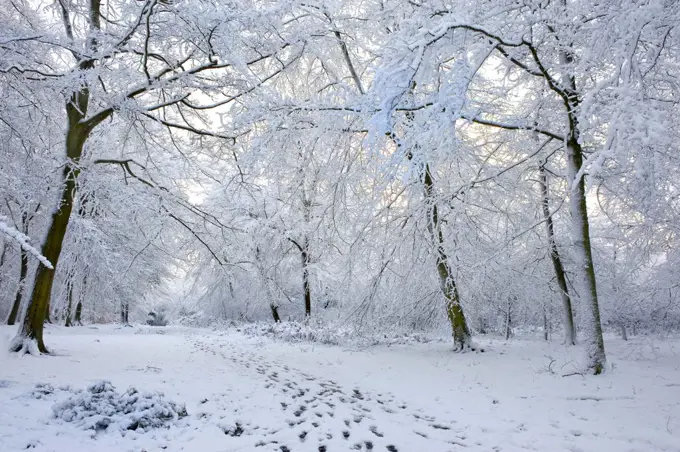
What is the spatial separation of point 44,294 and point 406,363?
7.13m

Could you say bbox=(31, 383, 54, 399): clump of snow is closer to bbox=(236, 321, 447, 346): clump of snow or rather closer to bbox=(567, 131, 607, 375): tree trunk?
bbox=(236, 321, 447, 346): clump of snow

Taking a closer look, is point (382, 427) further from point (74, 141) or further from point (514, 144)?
point (74, 141)

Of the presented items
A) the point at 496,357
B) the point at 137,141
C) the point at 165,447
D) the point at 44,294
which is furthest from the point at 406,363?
the point at 137,141

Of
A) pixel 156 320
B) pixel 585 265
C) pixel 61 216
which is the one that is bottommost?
pixel 156 320

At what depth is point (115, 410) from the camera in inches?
146

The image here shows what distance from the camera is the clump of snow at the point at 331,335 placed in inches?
415

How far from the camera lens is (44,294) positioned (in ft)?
23.0

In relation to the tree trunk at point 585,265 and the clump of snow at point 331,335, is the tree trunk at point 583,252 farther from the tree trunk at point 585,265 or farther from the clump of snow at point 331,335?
the clump of snow at point 331,335

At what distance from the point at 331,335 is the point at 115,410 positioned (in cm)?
809

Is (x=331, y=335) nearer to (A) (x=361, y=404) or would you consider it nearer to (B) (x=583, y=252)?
(A) (x=361, y=404)

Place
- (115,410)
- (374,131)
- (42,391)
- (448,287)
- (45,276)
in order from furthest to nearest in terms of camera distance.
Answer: (448,287) < (45,276) < (42,391) < (115,410) < (374,131)

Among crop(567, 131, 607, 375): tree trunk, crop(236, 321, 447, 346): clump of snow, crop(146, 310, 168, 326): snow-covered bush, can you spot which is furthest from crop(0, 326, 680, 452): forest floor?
crop(146, 310, 168, 326): snow-covered bush

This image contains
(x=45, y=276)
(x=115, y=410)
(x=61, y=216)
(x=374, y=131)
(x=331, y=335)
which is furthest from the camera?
(x=331, y=335)

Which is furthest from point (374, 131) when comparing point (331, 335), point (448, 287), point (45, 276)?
point (331, 335)
